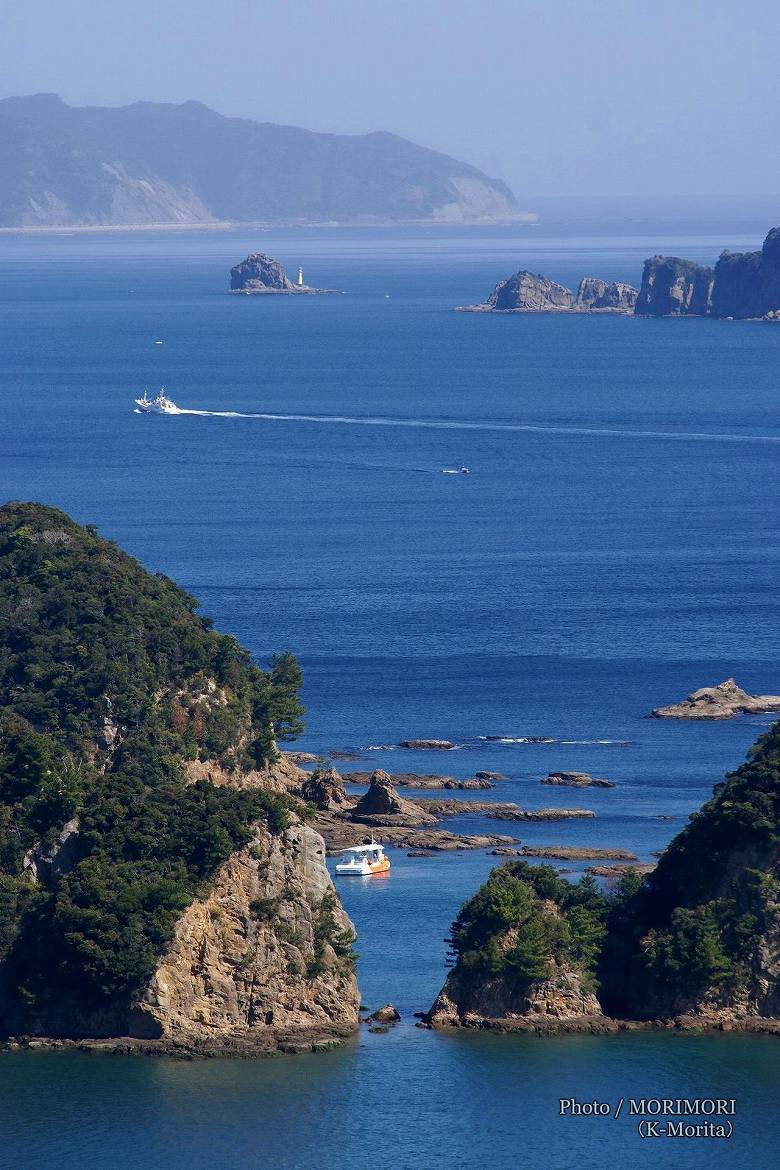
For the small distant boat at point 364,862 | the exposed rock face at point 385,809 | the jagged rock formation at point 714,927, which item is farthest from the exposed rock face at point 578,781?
the jagged rock formation at point 714,927

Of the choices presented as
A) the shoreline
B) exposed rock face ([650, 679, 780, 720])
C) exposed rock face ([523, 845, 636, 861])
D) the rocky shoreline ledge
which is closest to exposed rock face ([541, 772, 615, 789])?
the rocky shoreline ledge

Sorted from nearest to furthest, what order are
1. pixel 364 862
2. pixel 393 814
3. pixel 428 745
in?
pixel 364 862, pixel 393 814, pixel 428 745

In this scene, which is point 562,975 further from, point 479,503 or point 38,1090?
point 479,503

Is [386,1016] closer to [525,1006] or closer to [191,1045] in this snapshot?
[525,1006]

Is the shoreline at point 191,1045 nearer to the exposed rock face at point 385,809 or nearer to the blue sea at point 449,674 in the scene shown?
the blue sea at point 449,674

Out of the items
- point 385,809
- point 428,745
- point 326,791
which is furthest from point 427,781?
point 428,745

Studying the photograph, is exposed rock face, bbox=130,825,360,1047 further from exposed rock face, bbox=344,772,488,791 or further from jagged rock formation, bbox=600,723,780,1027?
exposed rock face, bbox=344,772,488,791
